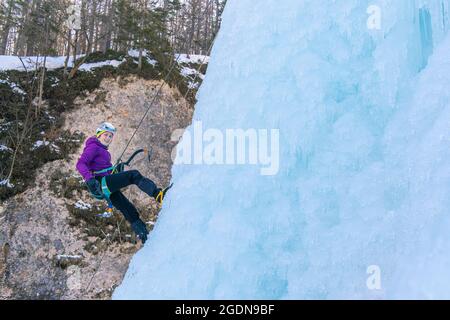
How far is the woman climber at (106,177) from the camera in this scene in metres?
5.04

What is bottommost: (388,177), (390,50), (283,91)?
(388,177)

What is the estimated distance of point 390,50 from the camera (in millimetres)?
4457

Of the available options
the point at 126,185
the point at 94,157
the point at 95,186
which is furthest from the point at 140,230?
the point at 94,157

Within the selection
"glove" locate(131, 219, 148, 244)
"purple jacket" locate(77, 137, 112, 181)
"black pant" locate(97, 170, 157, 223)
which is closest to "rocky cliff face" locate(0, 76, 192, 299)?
"black pant" locate(97, 170, 157, 223)

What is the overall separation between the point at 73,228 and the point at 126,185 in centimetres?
752

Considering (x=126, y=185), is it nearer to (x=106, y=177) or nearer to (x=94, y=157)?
(x=106, y=177)

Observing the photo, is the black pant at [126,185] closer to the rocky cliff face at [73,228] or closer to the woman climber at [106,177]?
the woman climber at [106,177]

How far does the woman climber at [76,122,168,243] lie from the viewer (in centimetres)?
504

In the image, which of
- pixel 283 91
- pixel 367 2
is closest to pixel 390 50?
pixel 367 2

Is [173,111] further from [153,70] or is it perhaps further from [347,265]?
[347,265]

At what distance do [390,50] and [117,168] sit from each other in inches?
141

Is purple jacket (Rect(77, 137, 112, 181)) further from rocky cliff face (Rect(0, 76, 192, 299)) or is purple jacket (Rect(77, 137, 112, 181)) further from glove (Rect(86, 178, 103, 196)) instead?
rocky cliff face (Rect(0, 76, 192, 299))

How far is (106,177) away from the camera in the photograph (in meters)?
5.16

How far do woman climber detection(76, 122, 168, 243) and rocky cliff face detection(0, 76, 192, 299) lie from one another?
4013 mm
